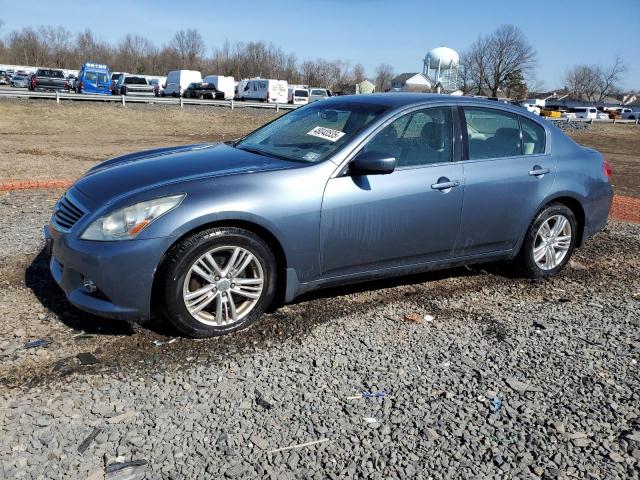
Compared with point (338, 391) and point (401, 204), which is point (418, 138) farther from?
point (338, 391)

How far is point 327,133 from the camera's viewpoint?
456cm

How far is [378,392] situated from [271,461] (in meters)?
0.86

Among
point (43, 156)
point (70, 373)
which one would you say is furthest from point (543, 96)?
point (70, 373)

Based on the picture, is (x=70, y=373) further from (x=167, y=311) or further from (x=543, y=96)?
(x=543, y=96)

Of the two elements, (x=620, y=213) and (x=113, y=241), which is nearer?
(x=113, y=241)

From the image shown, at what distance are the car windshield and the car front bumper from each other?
1355 millimetres

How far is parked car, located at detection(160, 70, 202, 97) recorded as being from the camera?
155 ft

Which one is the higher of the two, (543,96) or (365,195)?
(543,96)

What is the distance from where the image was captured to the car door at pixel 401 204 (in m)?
4.13

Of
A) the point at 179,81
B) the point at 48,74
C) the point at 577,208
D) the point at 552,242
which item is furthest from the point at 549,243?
the point at 179,81

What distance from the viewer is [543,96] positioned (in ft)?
441

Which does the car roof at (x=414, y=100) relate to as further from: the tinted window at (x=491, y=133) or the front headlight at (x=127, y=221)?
Answer: the front headlight at (x=127, y=221)

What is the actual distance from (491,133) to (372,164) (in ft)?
4.84

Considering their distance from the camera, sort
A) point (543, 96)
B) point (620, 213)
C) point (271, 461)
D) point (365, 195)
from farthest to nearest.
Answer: point (543, 96)
point (620, 213)
point (365, 195)
point (271, 461)
